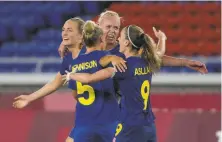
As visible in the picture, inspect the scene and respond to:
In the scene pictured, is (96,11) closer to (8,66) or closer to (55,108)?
(8,66)

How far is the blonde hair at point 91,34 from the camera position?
17.4 feet

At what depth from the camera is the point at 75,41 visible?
18.9 feet

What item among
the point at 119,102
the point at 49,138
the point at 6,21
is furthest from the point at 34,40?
the point at 119,102

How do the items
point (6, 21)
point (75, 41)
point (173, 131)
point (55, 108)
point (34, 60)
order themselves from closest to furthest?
point (75, 41) → point (173, 131) → point (55, 108) → point (34, 60) → point (6, 21)

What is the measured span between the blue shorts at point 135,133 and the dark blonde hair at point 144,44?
53 centimetres

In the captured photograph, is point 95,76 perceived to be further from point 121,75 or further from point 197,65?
point 197,65

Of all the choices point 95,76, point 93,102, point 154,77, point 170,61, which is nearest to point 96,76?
point 95,76

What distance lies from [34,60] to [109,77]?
6.69m

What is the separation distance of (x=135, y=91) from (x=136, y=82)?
0.08 meters

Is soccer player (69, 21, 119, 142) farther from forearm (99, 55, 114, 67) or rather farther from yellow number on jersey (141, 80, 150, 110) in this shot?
yellow number on jersey (141, 80, 150, 110)

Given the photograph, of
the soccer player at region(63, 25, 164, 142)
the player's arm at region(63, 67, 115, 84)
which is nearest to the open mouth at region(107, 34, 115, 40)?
the soccer player at region(63, 25, 164, 142)

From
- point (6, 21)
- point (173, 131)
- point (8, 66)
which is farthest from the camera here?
point (6, 21)

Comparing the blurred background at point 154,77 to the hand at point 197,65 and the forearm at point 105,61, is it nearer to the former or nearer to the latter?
the hand at point 197,65

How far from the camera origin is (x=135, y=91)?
6.01m
